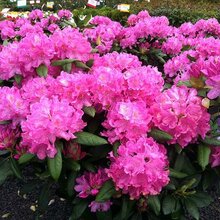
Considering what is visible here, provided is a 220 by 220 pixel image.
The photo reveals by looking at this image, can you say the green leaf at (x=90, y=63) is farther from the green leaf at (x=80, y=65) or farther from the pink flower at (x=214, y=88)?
the pink flower at (x=214, y=88)

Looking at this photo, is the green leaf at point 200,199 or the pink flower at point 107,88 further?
the green leaf at point 200,199

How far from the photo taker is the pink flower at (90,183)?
5.77ft

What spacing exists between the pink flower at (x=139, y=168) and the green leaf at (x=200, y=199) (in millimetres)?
367

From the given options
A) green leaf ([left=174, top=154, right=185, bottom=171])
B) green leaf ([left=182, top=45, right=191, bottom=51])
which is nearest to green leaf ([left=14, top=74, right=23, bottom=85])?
green leaf ([left=174, top=154, right=185, bottom=171])

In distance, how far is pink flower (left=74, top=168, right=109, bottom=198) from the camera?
1760 mm

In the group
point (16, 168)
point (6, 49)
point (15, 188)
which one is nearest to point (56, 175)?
point (16, 168)

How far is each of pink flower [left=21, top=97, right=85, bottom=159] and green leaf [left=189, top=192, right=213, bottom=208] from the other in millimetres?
668

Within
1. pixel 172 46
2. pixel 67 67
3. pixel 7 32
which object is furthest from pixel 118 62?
pixel 7 32

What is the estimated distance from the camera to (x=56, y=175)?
152cm

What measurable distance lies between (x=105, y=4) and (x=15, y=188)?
10.4m

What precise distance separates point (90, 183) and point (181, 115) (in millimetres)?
481

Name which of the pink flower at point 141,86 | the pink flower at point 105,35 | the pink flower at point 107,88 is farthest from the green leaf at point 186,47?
the pink flower at point 107,88

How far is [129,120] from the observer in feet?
5.07

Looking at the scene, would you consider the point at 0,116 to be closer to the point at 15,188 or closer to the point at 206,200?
the point at 206,200
